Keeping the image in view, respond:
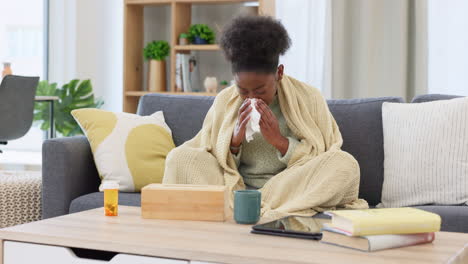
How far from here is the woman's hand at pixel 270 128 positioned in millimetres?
2289

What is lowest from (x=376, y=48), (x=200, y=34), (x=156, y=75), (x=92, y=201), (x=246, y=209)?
(x=92, y=201)

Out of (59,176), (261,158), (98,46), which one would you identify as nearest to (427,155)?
(261,158)

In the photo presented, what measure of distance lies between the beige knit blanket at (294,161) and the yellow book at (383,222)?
2.03ft

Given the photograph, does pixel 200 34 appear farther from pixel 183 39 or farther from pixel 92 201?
pixel 92 201

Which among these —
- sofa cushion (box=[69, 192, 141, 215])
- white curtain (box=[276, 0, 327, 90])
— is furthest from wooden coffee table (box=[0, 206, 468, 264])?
white curtain (box=[276, 0, 327, 90])

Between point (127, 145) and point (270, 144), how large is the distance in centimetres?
64

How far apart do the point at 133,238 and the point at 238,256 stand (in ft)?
0.97

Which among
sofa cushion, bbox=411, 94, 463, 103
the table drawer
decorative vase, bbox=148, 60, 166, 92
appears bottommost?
the table drawer

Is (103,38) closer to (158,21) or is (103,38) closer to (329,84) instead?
(158,21)

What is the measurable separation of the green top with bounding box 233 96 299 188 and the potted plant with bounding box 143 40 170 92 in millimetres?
2250

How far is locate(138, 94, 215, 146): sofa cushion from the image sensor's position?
112 inches

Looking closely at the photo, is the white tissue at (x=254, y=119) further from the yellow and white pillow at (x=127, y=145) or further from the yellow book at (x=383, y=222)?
the yellow book at (x=383, y=222)

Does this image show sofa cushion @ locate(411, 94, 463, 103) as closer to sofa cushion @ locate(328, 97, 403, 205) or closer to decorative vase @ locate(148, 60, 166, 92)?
sofa cushion @ locate(328, 97, 403, 205)

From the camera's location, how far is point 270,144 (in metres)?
2.43
